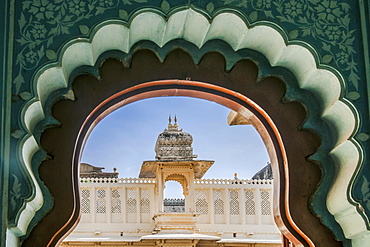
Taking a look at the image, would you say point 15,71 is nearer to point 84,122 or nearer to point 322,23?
point 84,122

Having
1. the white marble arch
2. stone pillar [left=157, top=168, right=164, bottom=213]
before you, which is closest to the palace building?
stone pillar [left=157, top=168, right=164, bottom=213]

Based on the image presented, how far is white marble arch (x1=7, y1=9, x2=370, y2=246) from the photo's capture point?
144 inches

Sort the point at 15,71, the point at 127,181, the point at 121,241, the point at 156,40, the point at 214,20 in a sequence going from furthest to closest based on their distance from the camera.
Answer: the point at 127,181 < the point at 121,241 < the point at 156,40 < the point at 214,20 < the point at 15,71

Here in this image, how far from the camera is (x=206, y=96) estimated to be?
14.9ft

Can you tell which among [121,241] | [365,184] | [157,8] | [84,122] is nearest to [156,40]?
[157,8]

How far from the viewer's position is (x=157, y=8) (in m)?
3.73

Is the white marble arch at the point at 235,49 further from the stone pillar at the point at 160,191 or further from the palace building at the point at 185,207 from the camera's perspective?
the stone pillar at the point at 160,191

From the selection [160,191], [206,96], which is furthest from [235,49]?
[160,191]

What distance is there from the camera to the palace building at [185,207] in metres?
16.1

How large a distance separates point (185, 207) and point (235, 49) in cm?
1257

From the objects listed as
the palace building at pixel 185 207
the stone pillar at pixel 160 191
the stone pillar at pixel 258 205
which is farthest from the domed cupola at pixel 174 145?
the stone pillar at pixel 258 205

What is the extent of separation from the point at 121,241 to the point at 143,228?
3.59 feet

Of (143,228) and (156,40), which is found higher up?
(143,228)

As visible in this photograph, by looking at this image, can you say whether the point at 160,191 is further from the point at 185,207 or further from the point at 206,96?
the point at 206,96
